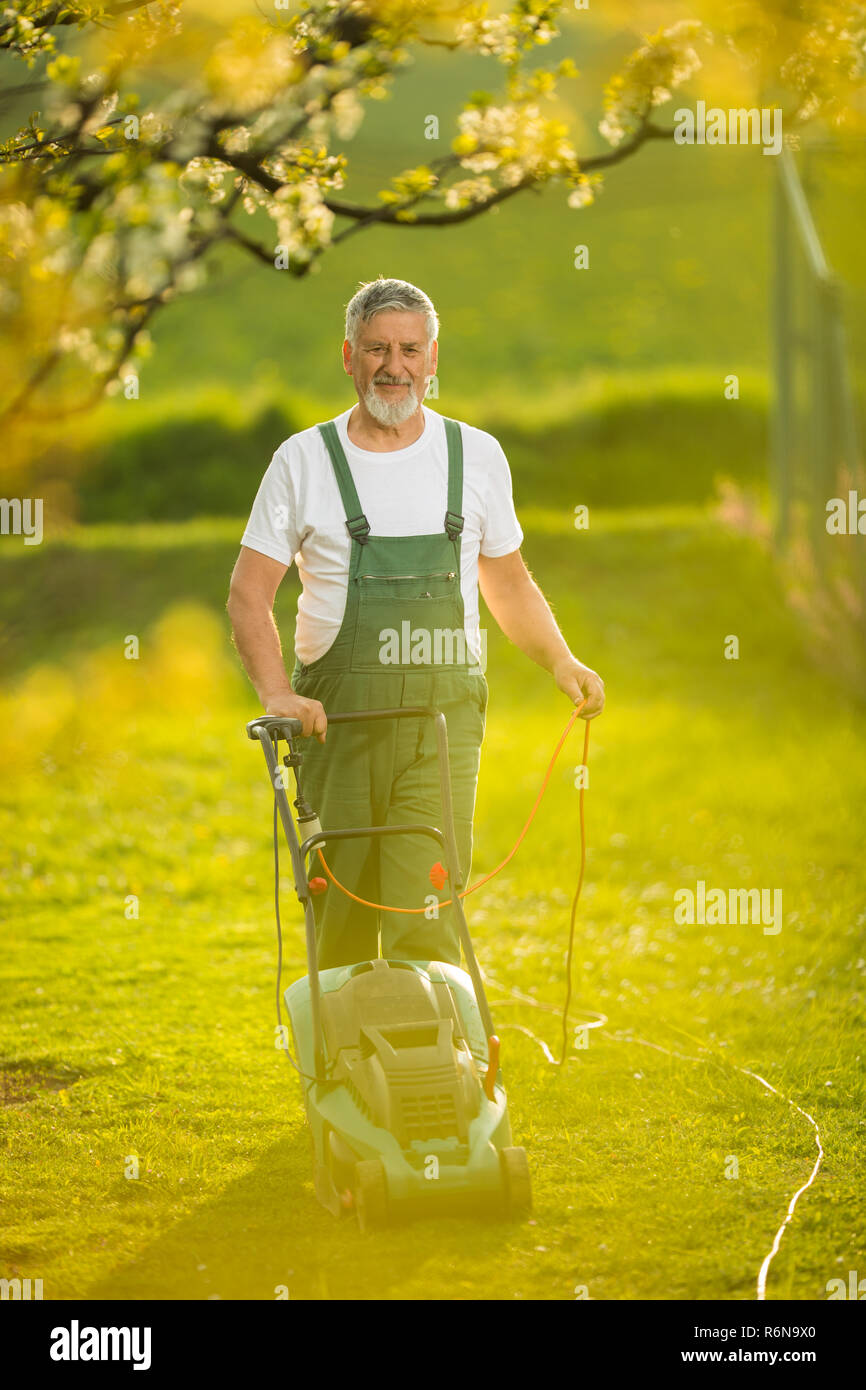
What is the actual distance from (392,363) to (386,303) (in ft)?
0.46

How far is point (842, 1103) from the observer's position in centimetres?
463

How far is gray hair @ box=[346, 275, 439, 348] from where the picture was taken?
371 centimetres

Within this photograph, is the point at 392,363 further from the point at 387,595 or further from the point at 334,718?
the point at 334,718

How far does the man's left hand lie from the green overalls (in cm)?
22

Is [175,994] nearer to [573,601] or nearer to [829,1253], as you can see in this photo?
[829,1253]

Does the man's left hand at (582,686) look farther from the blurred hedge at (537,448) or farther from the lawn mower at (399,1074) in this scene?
the blurred hedge at (537,448)

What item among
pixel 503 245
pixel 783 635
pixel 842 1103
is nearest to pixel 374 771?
pixel 842 1103

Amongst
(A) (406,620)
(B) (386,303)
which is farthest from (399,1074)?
(B) (386,303)

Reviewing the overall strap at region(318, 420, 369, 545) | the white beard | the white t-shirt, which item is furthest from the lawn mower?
the white beard

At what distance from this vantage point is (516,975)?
600cm

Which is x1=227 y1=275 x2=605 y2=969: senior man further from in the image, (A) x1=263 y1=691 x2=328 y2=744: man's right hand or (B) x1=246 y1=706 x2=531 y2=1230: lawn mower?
(B) x1=246 y1=706 x2=531 y2=1230: lawn mower
